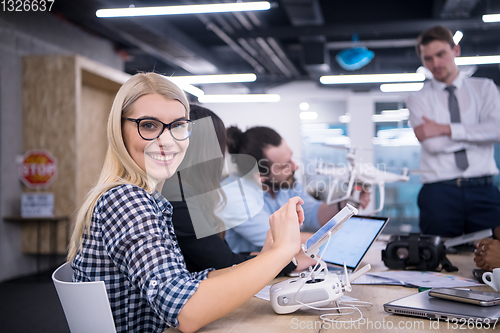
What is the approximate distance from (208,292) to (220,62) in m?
8.01

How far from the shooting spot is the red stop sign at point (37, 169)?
4.75 m

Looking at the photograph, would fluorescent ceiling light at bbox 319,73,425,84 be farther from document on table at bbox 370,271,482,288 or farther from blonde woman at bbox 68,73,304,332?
blonde woman at bbox 68,73,304,332

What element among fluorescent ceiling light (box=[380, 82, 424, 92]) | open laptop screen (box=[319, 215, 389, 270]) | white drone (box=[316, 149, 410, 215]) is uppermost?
fluorescent ceiling light (box=[380, 82, 424, 92])

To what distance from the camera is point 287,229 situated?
0.89 m

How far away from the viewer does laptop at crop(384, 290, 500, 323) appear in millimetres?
873

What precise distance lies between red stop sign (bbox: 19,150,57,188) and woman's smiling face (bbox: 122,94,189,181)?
4.19 metres

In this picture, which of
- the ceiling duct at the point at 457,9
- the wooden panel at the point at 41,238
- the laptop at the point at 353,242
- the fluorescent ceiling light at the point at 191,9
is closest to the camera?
the laptop at the point at 353,242

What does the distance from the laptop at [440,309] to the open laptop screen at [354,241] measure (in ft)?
1.09

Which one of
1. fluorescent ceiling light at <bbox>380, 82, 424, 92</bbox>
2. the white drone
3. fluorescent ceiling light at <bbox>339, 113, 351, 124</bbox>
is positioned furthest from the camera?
fluorescent ceiling light at <bbox>339, 113, 351, 124</bbox>

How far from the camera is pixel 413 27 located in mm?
5781

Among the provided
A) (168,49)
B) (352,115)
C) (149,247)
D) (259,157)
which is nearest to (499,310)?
(149,247)

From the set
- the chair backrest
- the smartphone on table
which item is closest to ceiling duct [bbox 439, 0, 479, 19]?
the smartphone on table
